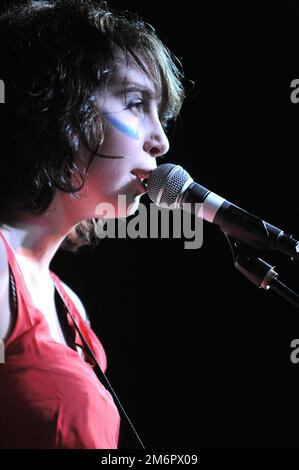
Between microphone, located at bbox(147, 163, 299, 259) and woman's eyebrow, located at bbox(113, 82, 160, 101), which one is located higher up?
Answer: woman's eyebrow, located at bbox(113, 82, 160, 101)

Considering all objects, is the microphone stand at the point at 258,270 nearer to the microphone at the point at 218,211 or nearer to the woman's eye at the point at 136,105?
the microphone at the point at 218,211

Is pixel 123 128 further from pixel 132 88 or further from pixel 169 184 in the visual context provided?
pixel 169 184

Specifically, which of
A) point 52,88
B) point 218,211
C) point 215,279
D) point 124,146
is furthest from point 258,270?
point 215,279

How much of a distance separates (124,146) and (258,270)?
1.59ft

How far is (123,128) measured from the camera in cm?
108

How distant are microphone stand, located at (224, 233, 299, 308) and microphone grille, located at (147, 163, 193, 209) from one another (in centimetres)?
17

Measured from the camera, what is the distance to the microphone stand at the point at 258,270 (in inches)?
31.2

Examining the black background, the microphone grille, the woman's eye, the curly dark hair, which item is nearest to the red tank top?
the curly dark hair

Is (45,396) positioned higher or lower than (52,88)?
lower

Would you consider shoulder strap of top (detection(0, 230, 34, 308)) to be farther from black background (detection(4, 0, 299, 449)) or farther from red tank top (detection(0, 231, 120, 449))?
black background (detection(4, 0, 299, 449))

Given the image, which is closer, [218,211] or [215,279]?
[218,211]

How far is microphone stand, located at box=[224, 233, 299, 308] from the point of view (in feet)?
2.60

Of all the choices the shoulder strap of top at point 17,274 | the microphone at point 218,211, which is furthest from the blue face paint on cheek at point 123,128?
the shoulder strap of top at point 17,274

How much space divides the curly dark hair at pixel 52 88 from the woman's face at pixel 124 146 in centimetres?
3
